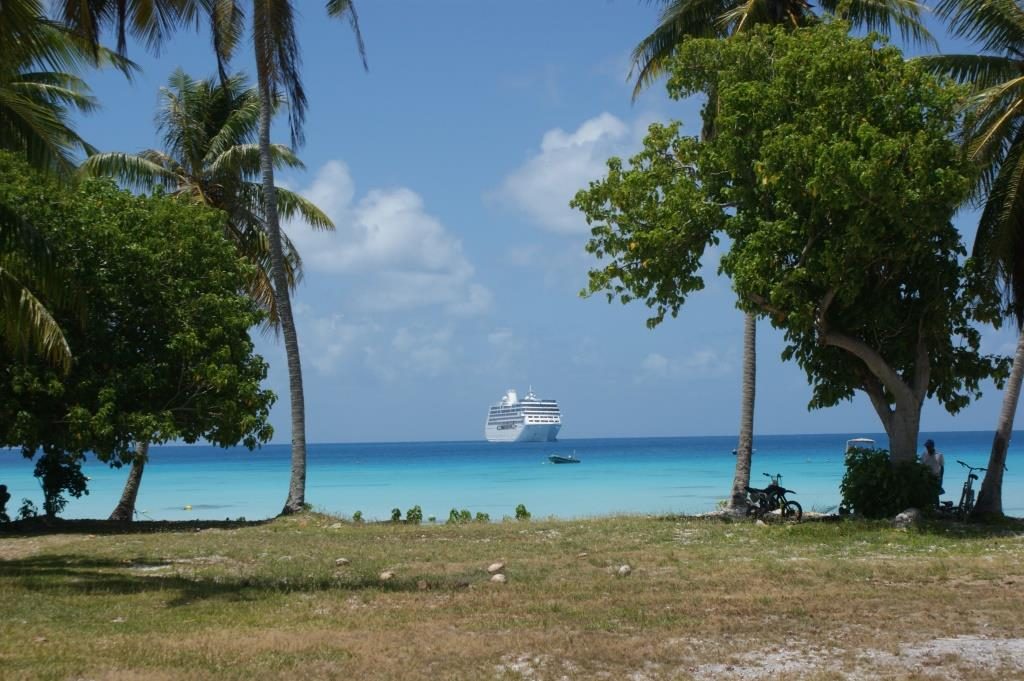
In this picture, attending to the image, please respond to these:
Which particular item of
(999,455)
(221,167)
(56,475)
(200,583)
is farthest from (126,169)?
(999,455)

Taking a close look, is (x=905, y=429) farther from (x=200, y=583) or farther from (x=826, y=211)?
(x=200, y=583)

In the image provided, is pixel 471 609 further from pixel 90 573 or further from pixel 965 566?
pixel 965 566

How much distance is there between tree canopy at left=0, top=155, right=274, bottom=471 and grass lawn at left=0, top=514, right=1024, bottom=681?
3.22 meters

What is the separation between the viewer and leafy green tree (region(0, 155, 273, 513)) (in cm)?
2006

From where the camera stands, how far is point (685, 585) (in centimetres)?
1235

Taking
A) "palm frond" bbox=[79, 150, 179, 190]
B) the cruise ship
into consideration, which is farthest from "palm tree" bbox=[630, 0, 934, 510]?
the cruise ship

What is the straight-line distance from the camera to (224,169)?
92.6ft

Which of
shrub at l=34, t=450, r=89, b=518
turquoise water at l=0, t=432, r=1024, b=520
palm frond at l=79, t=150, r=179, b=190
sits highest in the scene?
palm frond at l=79, t=150, r=179, b=190

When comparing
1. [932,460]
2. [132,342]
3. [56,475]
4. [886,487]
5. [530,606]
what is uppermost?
[132,342]

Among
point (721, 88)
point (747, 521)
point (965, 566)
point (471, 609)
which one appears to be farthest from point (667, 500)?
point (471, 609)

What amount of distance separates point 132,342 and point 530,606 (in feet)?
43.7

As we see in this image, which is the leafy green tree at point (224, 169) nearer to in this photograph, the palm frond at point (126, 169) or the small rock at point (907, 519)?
the palm frond at point (126, 169)

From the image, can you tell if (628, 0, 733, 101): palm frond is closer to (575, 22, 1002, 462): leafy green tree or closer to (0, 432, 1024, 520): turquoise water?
(575, 22, 1002, 462): leafy green tree

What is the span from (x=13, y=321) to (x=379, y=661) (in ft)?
23.9
